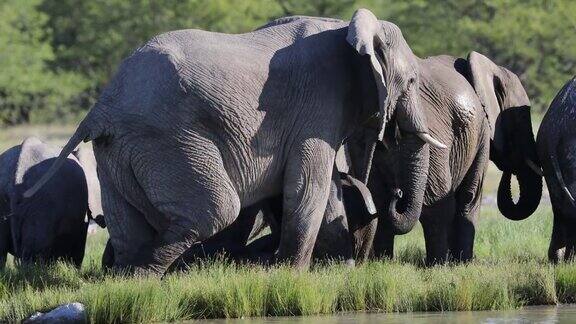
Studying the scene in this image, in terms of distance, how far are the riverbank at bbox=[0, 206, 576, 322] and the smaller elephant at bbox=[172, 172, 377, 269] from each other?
1.55 ft

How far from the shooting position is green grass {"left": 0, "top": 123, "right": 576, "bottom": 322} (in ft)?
33.7

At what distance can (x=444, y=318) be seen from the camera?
10562 mm

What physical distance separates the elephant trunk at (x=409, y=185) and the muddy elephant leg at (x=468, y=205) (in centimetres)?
109

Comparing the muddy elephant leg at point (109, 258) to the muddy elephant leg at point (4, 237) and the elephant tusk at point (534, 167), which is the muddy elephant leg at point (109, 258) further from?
the elephant tusk at point (534, 167)

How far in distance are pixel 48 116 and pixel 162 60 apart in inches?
1837

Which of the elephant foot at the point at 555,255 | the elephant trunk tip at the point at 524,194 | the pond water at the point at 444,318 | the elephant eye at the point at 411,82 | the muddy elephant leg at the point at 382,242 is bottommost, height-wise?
the pond water at the point at 444,318

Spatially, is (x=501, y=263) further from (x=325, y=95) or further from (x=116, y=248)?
(x=116, y=248)

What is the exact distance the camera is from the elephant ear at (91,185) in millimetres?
13711

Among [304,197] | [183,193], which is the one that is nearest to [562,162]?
[304,197]

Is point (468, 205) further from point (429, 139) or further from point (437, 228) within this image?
point (429, 139)

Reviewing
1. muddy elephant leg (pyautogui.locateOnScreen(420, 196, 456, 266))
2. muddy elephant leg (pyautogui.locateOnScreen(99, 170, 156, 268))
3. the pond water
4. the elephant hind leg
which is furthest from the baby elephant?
the pond water

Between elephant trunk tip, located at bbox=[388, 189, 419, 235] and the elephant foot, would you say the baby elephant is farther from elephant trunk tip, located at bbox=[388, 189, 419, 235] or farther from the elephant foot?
the elephant foot

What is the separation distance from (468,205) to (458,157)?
23.2 inches

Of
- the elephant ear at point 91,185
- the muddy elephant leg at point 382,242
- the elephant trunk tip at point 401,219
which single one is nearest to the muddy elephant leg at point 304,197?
the elephant trunk tip at point 401,219
